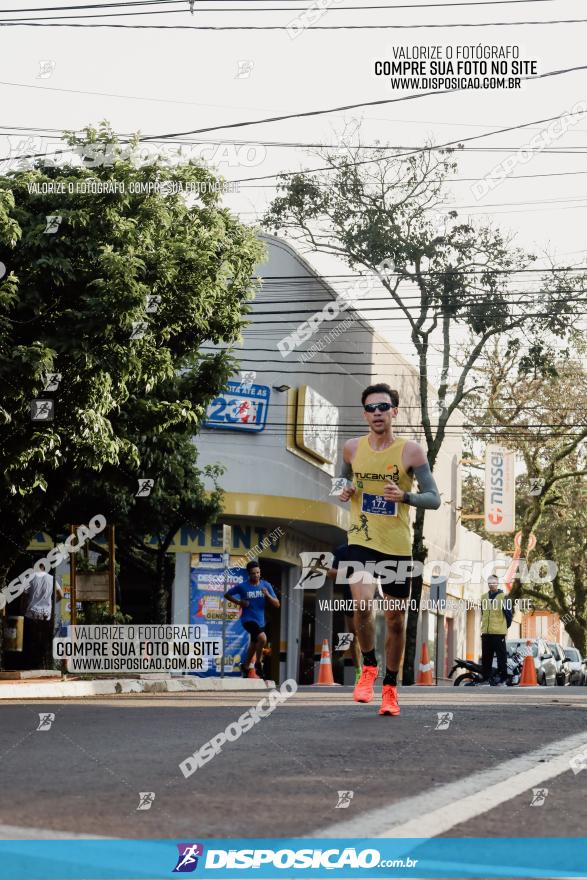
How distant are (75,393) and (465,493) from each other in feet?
139

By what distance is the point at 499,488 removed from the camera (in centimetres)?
4250

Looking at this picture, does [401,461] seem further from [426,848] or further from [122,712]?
[426,848]

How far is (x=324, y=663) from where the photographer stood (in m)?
24.0

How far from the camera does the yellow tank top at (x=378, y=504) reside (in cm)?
854

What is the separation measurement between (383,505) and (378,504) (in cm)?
3

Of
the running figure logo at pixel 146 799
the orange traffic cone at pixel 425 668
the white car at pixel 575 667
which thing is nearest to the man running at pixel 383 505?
the running figure logo at pixel 146 799

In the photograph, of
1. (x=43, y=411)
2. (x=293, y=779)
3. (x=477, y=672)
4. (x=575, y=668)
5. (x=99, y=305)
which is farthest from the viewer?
(x=575, y=668)

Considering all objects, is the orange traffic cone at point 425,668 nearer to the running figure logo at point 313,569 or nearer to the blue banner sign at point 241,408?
the running figure logo at point 313,569

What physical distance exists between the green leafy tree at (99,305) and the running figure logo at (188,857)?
35.8ft

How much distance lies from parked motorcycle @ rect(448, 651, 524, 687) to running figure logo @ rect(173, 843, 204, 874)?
20599mm

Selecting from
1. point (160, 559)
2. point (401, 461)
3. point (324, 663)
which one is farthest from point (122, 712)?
point (324, 663)

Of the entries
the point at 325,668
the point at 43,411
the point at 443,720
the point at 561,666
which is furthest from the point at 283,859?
the point at 561,666

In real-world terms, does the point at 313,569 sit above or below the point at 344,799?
above

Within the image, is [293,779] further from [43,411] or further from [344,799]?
[43,411]
